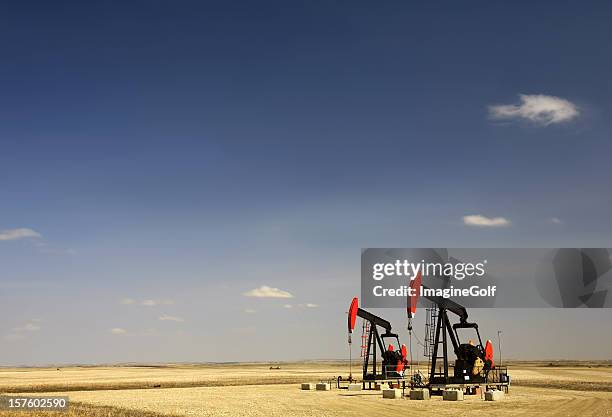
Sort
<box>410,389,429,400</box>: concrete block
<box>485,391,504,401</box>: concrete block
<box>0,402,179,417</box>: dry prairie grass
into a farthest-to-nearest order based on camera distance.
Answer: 1. <box>410,389,429,400</box>: concrete block
2. <box>485,391,504,401</box>: concrete block
3. <box>0,402,179,417</box>: dry prairie grass

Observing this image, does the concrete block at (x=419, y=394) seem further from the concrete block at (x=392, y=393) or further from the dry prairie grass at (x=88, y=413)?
the dry prairie grass at (x=88, y=413)

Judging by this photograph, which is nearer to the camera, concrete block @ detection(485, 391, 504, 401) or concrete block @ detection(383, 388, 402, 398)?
concrete block @ detection(485, 391, 504, 401)

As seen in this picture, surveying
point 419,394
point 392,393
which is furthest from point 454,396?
point 392,393

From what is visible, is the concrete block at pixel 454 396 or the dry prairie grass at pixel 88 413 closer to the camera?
the dry prairie grass at pixel 88 413

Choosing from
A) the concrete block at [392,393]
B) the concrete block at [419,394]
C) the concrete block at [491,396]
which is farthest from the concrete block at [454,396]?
the concrete block at [392,393]


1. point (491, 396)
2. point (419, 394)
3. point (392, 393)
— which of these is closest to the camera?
point (491, 396)

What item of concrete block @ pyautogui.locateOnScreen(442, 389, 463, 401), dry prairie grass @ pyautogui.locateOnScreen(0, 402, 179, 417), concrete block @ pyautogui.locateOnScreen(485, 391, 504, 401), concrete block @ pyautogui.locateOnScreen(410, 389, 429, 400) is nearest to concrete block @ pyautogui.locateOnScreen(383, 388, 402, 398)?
concrete block @ pyautogui.locateOnScreen(410, 389, 429, 400)

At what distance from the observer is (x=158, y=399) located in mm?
37750

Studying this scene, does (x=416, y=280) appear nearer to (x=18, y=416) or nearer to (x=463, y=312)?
(x=463, y=312)

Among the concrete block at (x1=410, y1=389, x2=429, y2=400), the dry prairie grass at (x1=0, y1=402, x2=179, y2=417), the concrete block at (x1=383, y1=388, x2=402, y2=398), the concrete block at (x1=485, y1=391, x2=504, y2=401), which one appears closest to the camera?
the dry prairie grass at (x1=0, y1=402, x2=179, y2=417)

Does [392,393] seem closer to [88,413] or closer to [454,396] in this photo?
[454,396]

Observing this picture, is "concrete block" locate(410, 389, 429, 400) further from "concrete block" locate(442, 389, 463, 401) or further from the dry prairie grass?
the dry prairie grass

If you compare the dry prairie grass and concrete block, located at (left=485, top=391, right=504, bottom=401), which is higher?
concrete block, located at (left=485, top=391, right=504, bottom=401)

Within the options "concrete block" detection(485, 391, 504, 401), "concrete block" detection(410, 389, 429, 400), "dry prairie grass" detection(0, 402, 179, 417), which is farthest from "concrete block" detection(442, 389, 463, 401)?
"dry prairie grass" detection(0, 402, 179, 417)
